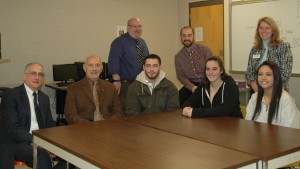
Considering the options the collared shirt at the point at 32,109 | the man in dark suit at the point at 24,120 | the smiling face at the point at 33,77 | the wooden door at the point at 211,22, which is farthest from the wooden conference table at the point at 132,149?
the wooden door at the point at 211,22

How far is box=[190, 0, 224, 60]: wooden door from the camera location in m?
6.14

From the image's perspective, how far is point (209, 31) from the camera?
636 centimetres

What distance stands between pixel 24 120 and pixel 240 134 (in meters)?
1.76

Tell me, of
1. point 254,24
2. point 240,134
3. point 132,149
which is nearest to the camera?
point 132,149

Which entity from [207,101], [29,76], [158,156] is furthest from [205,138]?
[29,76]

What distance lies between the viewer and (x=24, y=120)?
3.03 metres

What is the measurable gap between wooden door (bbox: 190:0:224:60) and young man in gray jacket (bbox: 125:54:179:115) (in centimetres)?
292

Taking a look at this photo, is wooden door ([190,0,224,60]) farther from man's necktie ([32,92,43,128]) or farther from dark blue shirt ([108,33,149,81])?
man's necktie ([32,92,43,128])

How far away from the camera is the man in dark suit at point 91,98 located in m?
3.38

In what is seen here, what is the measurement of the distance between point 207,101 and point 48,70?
3.40 m

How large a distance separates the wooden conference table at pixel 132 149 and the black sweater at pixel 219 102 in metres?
0.62

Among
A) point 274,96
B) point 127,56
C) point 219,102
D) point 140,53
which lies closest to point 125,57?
point 127,56

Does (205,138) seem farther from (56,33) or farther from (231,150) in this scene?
(56,33)

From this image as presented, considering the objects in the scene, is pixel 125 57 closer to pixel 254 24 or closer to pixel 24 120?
pixel 24 120
